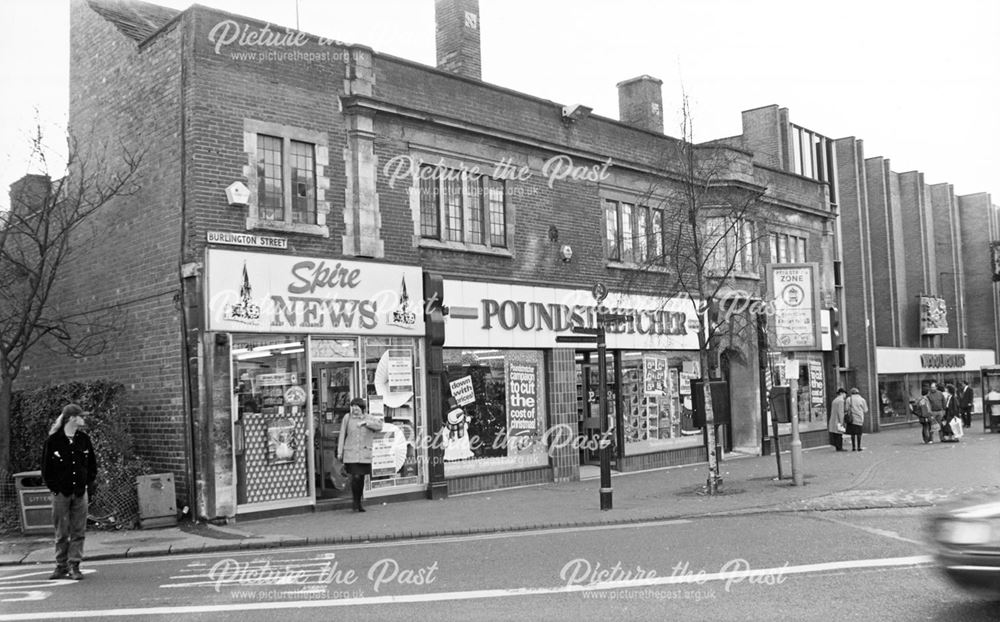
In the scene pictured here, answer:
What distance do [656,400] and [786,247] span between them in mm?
8909

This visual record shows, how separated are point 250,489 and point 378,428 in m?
2.24

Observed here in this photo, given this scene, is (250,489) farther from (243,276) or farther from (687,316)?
(687,316)

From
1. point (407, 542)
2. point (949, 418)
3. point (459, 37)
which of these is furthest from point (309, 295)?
point (949, 418)

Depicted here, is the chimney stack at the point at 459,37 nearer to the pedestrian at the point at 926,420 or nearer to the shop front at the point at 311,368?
the shop front at the point at 311,368

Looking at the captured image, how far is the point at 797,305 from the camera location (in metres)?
17.1

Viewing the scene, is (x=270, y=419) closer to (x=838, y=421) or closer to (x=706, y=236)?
(x=706, y=236)

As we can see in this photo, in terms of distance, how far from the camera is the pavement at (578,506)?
1176 cm

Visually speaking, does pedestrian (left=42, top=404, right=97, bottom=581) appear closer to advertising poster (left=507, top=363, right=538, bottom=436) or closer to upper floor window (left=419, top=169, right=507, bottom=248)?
upper floor window (left=419, top=169, right=507, bottom=248)

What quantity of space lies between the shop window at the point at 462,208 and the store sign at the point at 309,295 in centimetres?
134

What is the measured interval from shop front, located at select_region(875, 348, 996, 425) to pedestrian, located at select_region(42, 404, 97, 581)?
32633 mm

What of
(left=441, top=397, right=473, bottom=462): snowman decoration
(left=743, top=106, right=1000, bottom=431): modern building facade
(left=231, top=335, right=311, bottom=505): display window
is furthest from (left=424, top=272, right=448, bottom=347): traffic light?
(left=743, top=106, right=1000, bottom=431): modern building facade

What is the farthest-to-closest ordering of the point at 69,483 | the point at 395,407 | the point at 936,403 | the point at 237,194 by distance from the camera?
the point at 936,403 → the point at 395,407 → the point at 237,194 → the point at 69,483

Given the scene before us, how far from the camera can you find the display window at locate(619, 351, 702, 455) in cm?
2053

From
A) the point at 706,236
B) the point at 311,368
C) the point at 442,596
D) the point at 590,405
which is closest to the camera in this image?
the point at 442,596
